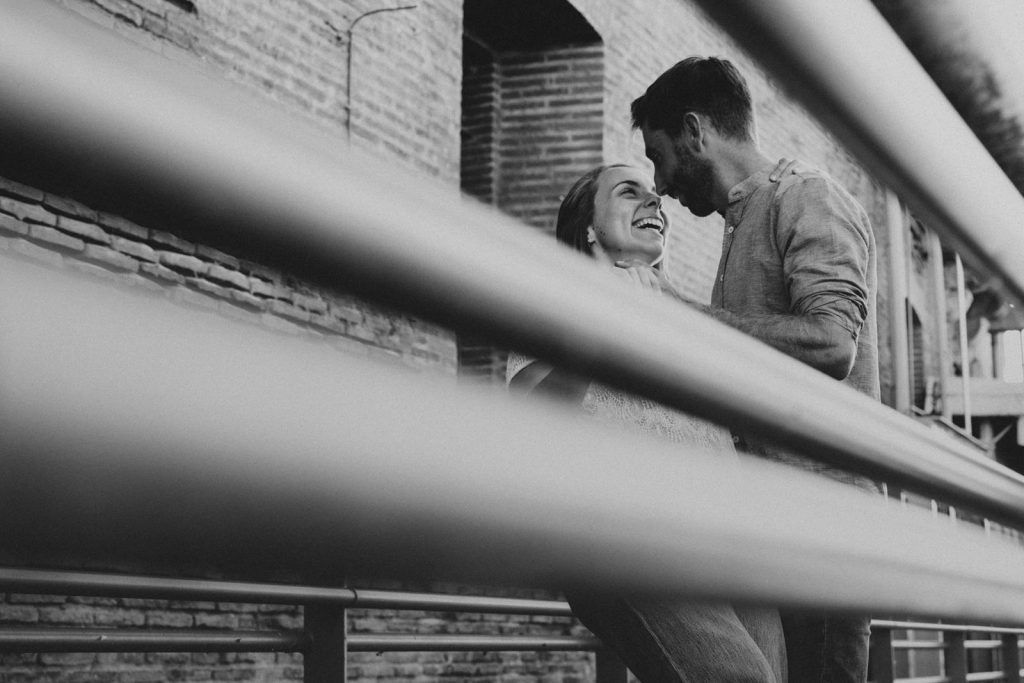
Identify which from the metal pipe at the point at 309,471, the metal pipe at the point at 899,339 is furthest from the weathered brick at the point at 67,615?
the metal pipe at the point at 899,339

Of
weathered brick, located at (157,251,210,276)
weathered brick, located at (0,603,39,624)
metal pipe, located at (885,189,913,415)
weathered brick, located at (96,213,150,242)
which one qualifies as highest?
metal pipe, located at (885,189,913,415)

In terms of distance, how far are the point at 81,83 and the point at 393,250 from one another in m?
0.07

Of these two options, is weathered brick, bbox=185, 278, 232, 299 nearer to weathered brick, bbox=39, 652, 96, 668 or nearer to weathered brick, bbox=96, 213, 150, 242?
weathered brick, bbox=96, 213, 150, 242

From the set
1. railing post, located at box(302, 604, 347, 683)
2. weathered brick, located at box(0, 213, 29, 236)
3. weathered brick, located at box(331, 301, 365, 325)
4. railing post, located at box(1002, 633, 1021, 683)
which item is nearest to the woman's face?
railing post, located at box(302, 604, 347, 683)

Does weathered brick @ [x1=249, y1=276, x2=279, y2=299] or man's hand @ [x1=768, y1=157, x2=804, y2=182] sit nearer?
man's hand @ [x1=768, y1=157, x2=804, y2=182]

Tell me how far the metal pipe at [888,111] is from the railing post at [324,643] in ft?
7.00

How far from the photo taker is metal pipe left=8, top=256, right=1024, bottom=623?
20cm

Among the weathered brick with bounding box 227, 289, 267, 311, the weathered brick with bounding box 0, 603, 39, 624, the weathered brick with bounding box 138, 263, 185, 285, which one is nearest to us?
the weathered brick with bounding box 0, 603, 39, 624

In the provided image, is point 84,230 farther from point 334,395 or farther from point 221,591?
point 334,395

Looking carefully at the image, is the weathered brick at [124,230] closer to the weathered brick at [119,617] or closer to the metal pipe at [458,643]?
the weathered brick at [119,617]

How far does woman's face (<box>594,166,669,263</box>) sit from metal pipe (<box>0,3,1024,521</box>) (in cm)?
167

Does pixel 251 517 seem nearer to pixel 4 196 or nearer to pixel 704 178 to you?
pixel 704 178

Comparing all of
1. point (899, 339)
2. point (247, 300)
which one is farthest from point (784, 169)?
point (899, 339)

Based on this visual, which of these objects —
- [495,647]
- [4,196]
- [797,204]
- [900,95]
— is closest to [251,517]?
[900,95]
